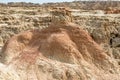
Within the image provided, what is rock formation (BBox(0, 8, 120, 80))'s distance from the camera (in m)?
12.5

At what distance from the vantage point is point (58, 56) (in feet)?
43.7

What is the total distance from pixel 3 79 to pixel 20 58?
224cm

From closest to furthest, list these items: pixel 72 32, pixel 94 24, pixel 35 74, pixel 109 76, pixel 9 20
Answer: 1. pixel 35 74
2. pixel 109 76
3. pixel 72 32
4. pixel 94 24
5. pixel 9 20

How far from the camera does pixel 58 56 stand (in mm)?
13305

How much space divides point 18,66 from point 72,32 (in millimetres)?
2535

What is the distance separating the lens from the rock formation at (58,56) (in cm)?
1247

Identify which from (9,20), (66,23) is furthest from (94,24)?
(66,23)

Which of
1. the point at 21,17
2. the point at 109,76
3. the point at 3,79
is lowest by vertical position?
the point at 21,17

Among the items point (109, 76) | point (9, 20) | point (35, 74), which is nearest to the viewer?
point (35, 74)

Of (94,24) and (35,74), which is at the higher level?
(35,74)

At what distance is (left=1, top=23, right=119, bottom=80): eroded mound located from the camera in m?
12.5

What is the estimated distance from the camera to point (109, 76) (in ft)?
44.2

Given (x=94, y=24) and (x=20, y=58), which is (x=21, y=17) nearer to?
(x=94, y=24)

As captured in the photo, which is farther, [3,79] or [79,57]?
[79,57]
